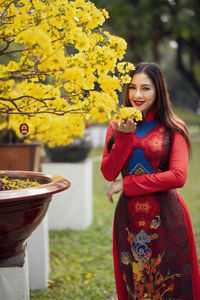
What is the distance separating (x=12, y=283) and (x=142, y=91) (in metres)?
1.23

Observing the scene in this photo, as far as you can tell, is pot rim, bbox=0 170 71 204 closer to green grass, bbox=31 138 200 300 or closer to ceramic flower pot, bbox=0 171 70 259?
ceramic flower pot, bbox=0 171 70 259

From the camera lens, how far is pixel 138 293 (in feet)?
6.52

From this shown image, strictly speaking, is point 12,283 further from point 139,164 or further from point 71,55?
point 71,55

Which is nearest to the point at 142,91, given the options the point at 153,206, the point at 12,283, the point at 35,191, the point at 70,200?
the point at 153,206

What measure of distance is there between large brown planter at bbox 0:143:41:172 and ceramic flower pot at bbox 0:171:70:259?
1.15 meters

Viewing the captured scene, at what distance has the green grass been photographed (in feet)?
9.68

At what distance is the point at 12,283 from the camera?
169cm

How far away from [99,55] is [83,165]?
323 centimetres

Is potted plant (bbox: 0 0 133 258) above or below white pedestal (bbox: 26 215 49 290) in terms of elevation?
above

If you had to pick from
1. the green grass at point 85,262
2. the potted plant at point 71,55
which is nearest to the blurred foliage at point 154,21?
the green grass at point 85,262

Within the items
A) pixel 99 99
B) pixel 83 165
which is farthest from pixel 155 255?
pixel 83 165

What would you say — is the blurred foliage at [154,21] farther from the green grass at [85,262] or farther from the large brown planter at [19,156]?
the large brown planter at [19,156]

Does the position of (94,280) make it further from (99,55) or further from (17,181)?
(99,55)

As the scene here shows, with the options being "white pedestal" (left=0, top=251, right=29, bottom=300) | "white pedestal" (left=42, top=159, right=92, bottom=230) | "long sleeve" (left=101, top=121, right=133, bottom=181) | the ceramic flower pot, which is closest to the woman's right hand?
"long sleeve" (left=101, top=121, right=133, bottom=181)
